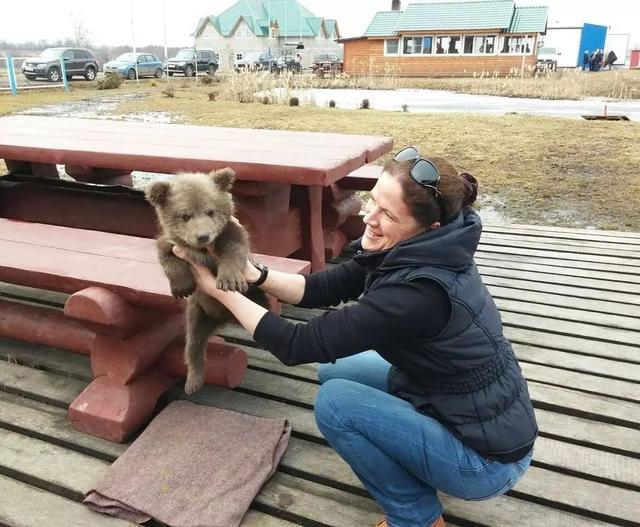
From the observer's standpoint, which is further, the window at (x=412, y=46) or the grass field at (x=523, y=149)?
the window at (x=412, y=46)

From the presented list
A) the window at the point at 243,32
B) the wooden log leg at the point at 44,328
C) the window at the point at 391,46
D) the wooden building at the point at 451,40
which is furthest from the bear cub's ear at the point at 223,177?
the window at the point at 243,32

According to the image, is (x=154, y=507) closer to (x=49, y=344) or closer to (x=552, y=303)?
(x=49, y=344)

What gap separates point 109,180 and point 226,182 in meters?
3.64

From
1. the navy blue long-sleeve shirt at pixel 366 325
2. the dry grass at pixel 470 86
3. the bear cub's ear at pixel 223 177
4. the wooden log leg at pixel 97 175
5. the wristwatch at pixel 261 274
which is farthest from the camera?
the dry grass at pixel 470 86

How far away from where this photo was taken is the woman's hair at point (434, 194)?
6.12 feet

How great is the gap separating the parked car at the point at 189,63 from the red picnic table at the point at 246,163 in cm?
3107

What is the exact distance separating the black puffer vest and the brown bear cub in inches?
22.7

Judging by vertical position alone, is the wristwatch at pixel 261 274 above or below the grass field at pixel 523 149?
above

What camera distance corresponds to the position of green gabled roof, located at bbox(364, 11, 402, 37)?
136ft

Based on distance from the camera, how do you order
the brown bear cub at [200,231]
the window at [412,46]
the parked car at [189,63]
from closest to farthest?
the brown bear cub at [200,231], the parked car at [189,63], the window at [412,46]

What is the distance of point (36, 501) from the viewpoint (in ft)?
7.09

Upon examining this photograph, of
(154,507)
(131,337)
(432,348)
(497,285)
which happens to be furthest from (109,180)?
(432,348)

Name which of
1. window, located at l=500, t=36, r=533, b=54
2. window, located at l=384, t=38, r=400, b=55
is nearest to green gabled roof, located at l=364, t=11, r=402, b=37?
window, located at l=384, t=38, r=400, b=55

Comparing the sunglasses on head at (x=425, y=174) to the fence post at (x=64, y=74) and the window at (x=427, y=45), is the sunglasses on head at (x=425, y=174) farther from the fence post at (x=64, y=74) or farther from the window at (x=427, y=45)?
the window at (x=427, y=45)
